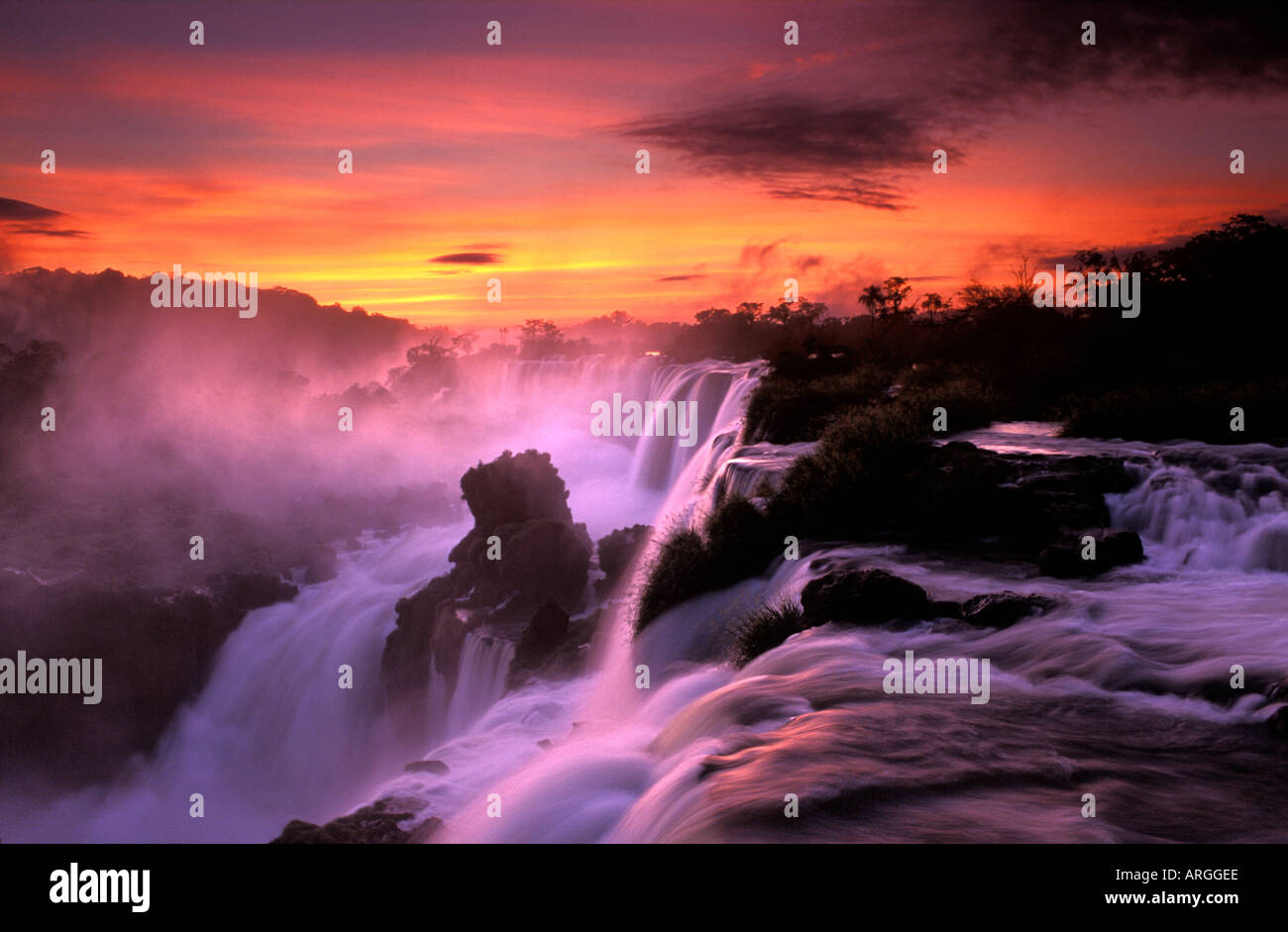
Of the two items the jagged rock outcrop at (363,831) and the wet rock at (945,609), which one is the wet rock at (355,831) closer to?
the jagged rock outcrop at (363,831)

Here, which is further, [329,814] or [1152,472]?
[329,814]

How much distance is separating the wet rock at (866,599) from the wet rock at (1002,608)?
1.54ft

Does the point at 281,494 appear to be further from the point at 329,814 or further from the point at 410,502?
the point at 329,814
